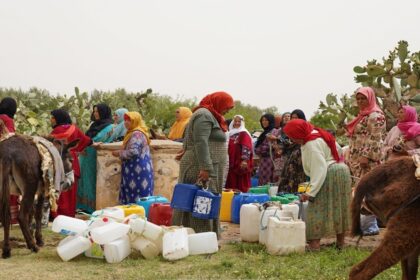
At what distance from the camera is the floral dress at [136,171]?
9.52 meters

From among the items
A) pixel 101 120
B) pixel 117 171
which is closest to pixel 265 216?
pixel 117 171

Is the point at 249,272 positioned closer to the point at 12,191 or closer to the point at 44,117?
the point at 12,191

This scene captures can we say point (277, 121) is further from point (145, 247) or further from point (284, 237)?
point (145, 247)

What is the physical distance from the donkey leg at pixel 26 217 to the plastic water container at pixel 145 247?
3.85ft

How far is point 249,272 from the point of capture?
6.26m

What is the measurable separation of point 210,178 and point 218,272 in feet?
4.82

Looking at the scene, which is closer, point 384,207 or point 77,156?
point 384,207

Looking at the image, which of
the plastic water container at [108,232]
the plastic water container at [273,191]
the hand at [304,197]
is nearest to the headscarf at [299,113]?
the plastic water container at [273,191]

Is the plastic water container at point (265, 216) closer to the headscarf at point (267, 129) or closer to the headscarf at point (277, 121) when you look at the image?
the headscarf at point (267, 129)

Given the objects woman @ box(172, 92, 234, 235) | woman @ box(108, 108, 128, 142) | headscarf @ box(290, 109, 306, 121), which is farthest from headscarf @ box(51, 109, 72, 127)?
headscarf @ box(290, 109, 306, 121)

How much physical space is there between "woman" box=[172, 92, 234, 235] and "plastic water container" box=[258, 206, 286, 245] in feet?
1.68

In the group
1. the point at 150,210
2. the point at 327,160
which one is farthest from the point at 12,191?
the point at 327,160

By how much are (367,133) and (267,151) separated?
341cm

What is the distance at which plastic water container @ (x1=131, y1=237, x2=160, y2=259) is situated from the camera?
699 cm
